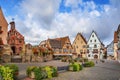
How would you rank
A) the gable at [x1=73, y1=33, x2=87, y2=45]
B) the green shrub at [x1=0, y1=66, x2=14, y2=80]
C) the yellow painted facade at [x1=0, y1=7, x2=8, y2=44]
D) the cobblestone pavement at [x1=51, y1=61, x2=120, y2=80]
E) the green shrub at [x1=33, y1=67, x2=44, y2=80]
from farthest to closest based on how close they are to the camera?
the gable at [x1=73, y1=33, x2=87, y2=45] → the yellow painted facade at [x1=0, y1=7, x2=8, y2=44] → the cobblestone pavement at [x1=51, y1=61, x2=120, y2=80] → the green shrub at [x1=33, y1=67, x2=44, y2=80] → the green shrub at [x1=0, y1=66, x2=14, y2=80]

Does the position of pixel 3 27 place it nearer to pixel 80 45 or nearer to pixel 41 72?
pixel 41 72

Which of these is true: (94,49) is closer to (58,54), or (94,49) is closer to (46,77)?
(58,54)

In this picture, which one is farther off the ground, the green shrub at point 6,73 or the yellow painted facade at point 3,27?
the yellow painted facade at point 3,27

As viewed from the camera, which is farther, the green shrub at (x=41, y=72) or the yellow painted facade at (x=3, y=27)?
the yellow painted facade at (x=3, y=27)

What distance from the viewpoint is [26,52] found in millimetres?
57781

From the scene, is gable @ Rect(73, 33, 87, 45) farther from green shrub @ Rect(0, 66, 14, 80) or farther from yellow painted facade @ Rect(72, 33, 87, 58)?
green shrub @ Rect(0, 66, 14, 80)

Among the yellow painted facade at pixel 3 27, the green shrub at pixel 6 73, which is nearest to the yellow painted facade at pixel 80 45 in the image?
the yellow painted facade at pixel 3 27

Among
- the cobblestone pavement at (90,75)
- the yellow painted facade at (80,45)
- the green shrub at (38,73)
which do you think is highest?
the yellow painted facade at (80,45)

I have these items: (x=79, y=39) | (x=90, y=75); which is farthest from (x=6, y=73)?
(x=79, y=39)

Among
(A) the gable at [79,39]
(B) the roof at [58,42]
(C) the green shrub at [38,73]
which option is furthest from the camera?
(A) the gable at [79,39]

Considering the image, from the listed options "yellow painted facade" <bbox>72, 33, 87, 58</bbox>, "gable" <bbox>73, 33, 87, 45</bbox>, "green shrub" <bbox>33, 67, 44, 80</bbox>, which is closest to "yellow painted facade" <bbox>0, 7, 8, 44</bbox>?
"green shrub" <bbox>33, 67, 44, 80</bbox>

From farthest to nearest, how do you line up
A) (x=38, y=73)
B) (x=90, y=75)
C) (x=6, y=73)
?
1. (x=90, y=75)
2. (x=38, y=73)
3. (x=6, y=73)

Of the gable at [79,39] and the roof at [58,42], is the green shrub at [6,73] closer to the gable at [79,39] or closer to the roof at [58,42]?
the roof at [58,42]

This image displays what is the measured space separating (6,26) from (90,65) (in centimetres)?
3382
